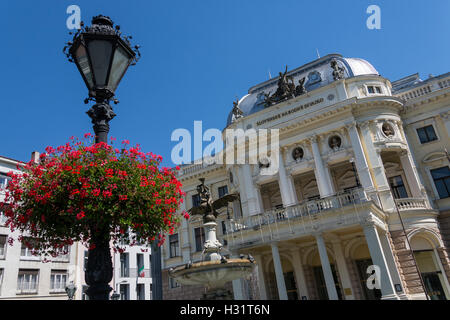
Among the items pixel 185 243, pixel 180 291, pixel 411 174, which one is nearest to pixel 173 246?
pixel 185 243

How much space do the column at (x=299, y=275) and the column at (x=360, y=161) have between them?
24.7 ft

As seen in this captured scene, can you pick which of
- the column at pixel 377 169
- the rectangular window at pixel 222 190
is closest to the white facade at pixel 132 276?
the rectangular window at pixel 222 190

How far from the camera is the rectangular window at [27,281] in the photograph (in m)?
28.2

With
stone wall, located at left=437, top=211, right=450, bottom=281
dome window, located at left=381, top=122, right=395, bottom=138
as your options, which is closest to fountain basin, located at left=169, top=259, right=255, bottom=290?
stone wall, located at left=437, top=211, right=450, bottom=281

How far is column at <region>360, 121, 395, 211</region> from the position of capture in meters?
23.8

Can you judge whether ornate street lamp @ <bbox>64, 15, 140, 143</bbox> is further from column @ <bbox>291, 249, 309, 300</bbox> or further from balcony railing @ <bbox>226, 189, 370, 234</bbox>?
column @ <bbox>291, 249, 309, 300</bbox>

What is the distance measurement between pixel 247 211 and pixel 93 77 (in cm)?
2342

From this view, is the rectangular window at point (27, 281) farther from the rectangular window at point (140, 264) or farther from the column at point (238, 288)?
the column at point (238, 288)

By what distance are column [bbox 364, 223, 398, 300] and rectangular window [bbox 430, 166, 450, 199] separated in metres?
9.36

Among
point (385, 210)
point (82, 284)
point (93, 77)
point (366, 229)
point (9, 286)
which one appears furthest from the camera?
point (82, 284)

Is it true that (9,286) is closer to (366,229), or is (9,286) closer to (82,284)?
(82,284)

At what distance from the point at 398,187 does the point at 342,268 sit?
26.5 feet
